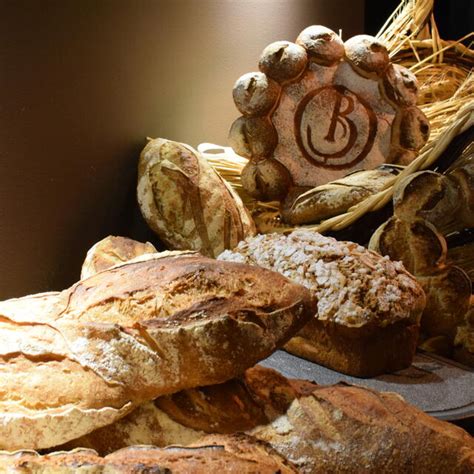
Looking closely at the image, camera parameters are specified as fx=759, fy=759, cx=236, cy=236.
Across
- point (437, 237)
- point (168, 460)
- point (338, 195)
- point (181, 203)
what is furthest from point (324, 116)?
point (168, 460)

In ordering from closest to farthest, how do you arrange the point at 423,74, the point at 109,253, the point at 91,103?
the point at 109,253 < the point at 91,103 < the point at 423,74

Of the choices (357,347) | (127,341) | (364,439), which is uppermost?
(127,341)

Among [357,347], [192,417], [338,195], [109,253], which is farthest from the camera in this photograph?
[338,195]

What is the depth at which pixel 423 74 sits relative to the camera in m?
2.80

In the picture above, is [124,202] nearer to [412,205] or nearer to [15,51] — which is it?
[15,51]

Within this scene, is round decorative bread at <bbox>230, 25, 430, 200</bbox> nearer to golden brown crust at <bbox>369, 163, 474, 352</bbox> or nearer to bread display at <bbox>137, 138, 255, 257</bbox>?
bread display at <bbox>137, 138, 255, 257</bbox>

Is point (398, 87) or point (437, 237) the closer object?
point (437, 237)

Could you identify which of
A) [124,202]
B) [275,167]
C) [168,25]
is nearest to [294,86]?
[275,167]

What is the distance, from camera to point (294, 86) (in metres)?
2.06

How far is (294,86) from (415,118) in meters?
0.35

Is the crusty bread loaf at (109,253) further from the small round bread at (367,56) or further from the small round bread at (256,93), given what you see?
the small round bread at (367,56)

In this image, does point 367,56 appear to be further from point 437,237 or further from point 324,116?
point 437,237

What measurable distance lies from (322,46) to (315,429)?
4.39 feet

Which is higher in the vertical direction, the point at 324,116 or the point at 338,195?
the point at 324,116
